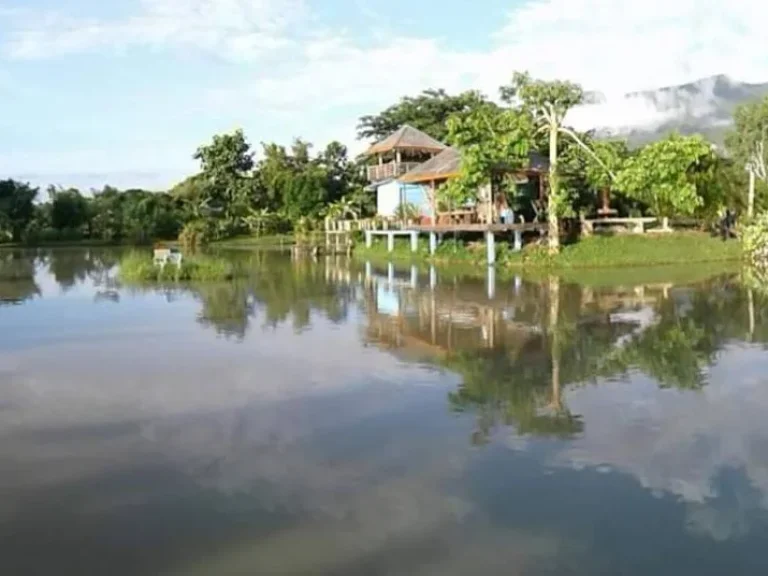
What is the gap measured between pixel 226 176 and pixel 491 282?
33.9 m

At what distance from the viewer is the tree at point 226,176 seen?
51.2m

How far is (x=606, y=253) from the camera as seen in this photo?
25.4 metres

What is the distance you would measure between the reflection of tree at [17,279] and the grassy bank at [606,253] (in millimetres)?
11720

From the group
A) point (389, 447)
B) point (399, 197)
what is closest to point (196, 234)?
point (399, 197)

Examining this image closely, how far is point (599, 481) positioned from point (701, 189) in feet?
76.7

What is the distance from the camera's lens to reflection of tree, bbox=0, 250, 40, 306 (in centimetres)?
1951

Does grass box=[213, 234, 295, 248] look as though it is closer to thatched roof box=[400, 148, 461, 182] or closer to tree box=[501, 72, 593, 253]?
thatched roof box=[400, 148, 461, 182]

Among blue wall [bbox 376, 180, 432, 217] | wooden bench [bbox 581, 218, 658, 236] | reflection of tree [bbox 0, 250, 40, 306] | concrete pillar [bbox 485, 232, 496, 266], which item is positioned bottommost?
reflection of tree [bbox 0, 250, 40, 306]

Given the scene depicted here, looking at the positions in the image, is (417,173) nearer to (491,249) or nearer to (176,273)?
(491,249)

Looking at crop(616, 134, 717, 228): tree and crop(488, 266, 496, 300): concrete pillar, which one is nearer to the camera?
crop(488, 266, 496, 300): concrete pillar

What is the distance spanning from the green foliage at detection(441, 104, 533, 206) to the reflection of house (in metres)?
0.97

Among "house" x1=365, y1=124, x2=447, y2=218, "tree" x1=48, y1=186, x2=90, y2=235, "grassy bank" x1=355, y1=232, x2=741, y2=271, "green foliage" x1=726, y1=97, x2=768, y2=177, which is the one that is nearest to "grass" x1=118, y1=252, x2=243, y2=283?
"grassy bank" x1=355, y1=232, x2=741, y2=271

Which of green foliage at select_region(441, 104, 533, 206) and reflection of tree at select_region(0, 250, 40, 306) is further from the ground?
green foliage at select_region(441, 104, 533, 206)

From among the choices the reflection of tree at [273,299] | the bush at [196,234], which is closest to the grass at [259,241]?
the bush at [196,234]
